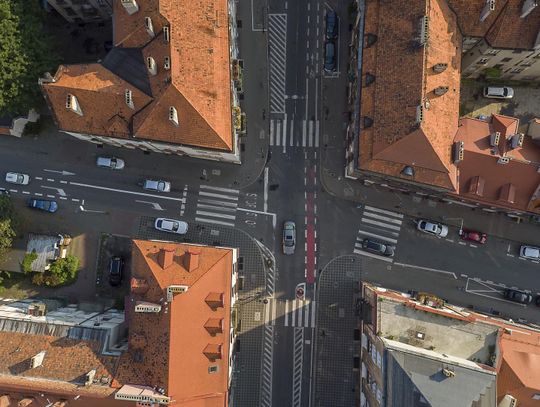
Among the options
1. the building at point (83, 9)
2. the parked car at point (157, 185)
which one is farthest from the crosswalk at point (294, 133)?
the building at point (83, 9)

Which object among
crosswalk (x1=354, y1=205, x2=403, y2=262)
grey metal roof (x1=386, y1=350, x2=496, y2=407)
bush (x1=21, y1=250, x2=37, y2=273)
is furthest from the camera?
crosswalk (x1=354, y1=205, x2=403, y2=262)

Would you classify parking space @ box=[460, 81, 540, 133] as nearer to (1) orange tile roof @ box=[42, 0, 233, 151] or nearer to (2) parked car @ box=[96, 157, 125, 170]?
(1) orange tile roof @ box=[42, 0, 233, 151]

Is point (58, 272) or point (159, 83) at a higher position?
point (159, 83)

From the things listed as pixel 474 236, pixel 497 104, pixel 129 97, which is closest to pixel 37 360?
pixel 129 97

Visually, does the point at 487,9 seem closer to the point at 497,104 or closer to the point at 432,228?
the point at 497,104

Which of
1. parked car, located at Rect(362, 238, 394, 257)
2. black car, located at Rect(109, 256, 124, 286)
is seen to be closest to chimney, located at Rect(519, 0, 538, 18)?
parked car, located at Rect(362, 238, 394, 257)

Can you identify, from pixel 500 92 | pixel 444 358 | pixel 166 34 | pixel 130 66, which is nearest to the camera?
pixel 444 358

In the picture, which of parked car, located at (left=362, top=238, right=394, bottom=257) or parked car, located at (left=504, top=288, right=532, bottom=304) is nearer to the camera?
parked car, located at (left=504, top=288, right=532, bottom=304)
